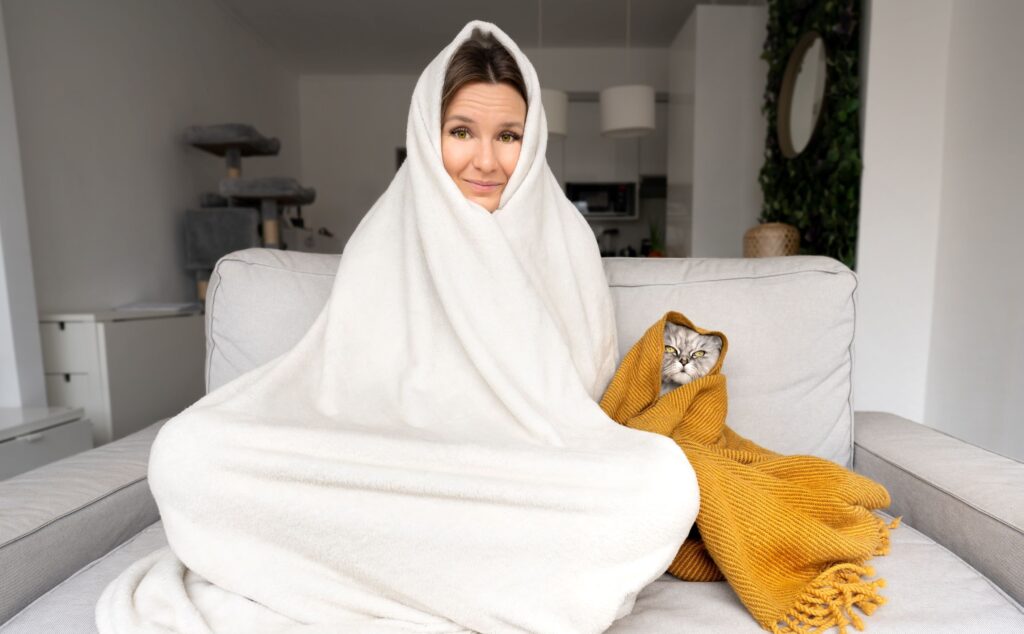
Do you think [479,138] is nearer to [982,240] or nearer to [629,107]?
[982,240]

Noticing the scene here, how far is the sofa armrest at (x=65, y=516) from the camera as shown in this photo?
782 millimetres

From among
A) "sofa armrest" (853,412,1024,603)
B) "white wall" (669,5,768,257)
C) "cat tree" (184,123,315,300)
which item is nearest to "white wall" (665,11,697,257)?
"white wall" (669,5,768,257)

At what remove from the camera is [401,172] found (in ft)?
3.72

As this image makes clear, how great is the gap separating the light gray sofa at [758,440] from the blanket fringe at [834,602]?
0.07 feet

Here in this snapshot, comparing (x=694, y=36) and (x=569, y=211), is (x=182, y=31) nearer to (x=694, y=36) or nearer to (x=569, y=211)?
(x=694, y=36)

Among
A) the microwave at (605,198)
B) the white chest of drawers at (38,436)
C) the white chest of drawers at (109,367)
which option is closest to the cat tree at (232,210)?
the white chest of drawers at (109,367)

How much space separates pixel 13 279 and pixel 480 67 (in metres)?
1.81

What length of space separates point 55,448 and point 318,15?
328 centimetres

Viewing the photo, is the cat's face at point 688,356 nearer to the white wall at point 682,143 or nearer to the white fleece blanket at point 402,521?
the white fleece blanket at point 402,521

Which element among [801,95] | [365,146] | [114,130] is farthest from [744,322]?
[365,146]

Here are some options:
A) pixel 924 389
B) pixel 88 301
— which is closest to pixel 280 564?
pixel 924 389

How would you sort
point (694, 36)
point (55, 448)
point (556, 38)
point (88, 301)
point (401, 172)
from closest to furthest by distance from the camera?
point (401, 172), point (55, 448), point (88, 301), point (694, 36), point (556, 38)

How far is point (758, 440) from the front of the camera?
1163 mm

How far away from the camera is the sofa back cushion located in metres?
1.17
